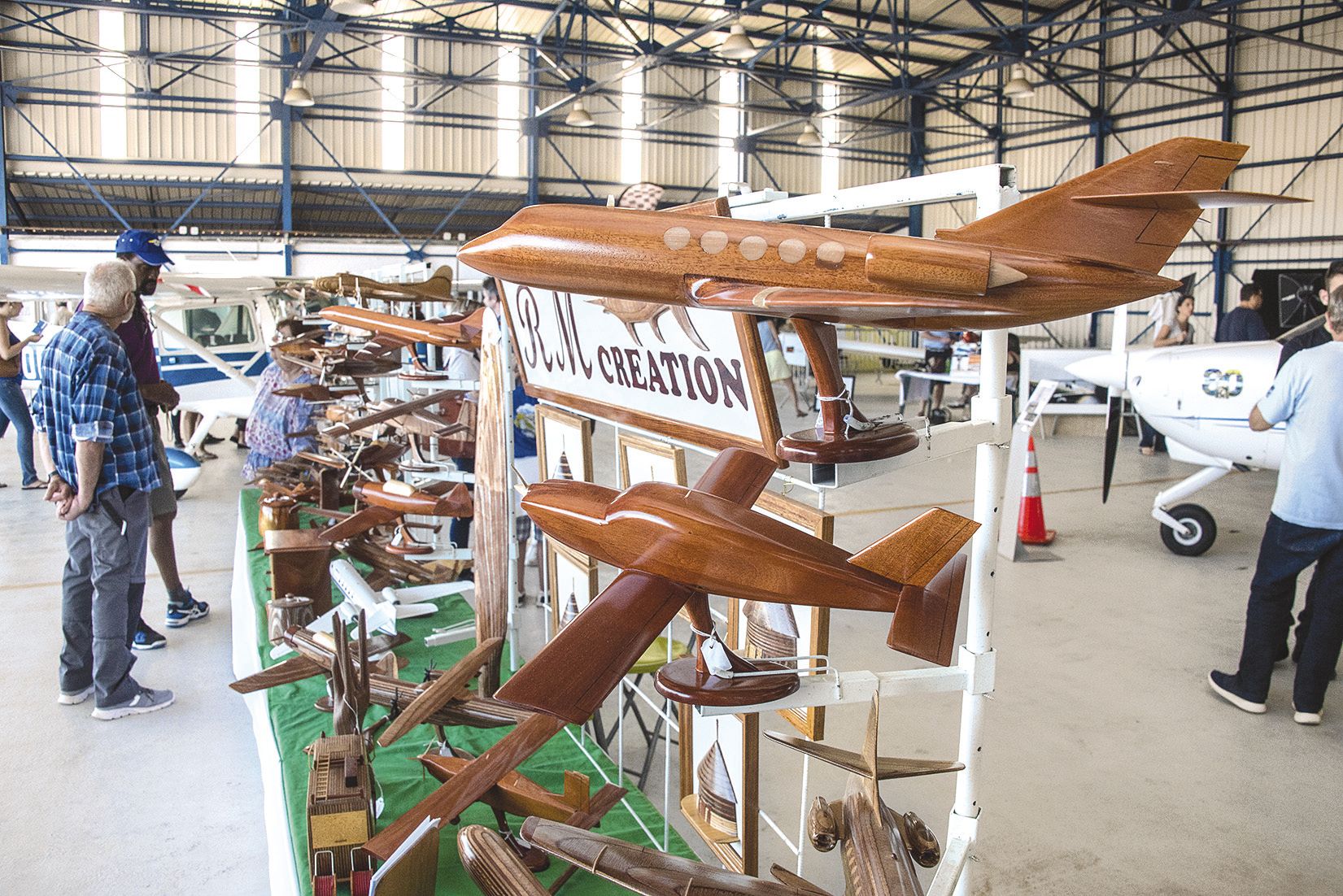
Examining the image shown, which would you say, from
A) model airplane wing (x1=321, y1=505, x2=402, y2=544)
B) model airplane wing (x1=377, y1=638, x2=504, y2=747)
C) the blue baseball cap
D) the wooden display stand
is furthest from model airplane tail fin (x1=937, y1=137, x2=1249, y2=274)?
the blue baseball cap

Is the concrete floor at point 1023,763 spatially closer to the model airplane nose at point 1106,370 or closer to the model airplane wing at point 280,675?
the model airplane wing at point 280,675

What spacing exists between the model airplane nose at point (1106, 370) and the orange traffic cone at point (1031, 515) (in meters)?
Answer: 0.65

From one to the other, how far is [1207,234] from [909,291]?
1898 centimetres

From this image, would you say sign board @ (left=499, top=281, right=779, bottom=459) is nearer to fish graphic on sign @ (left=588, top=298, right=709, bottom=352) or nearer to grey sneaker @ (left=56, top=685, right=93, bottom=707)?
fish graphic on sign @ (left=588, top=298, right=709, bottom=352)

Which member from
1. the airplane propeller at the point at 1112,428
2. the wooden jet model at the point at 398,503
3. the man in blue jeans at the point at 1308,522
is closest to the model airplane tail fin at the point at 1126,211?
the wooden jet model at the point at 398,503

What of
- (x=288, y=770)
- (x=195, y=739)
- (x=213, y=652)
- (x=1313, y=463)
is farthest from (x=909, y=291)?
(x=213, y=652)

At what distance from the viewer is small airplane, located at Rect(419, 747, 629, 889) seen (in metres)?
1.80

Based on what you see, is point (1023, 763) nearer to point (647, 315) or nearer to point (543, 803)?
point (543, 803)

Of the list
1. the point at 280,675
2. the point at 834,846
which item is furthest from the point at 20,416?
the point at 834,846

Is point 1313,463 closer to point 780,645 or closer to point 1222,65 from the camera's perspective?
point 780,645

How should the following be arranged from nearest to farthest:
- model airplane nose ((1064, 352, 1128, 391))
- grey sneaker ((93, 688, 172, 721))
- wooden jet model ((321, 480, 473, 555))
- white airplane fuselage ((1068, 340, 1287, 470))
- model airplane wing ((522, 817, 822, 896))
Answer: model airplane wing ((522, 817, 822, 896)), wooden jet model ((321, 480, 473, 555)), grey sneaker ((93, 688, 172, 721)), white airplane fuselage ((1068, 340, 1287, 470)), model airplane nose ((1064, 352, 1128, 391))

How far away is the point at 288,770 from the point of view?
7.79 feet

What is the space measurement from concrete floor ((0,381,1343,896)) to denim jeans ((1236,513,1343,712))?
0.58ft

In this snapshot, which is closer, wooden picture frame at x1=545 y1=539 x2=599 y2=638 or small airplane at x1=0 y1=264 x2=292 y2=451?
wooden picture frame at x1=545 y1=539 x2=599 y2=638
